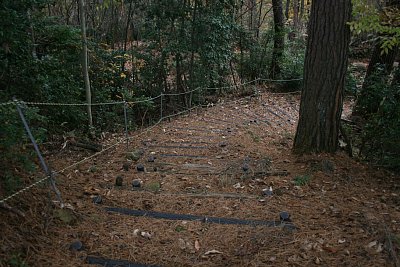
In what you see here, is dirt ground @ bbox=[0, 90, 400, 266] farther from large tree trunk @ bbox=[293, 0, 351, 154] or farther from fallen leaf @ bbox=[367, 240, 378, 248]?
large tree trunk @ bbox=[293, 0, 351, 154]

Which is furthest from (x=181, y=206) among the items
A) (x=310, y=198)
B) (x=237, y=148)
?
(x=237, y=148)

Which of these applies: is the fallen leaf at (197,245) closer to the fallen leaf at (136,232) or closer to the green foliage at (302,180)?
the fallen leaf at (136,232)

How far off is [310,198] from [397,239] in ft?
3.80

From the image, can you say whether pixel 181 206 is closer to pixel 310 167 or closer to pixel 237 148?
pixel 310 167

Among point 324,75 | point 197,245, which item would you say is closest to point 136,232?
point 197,245

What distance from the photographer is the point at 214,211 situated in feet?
12.1

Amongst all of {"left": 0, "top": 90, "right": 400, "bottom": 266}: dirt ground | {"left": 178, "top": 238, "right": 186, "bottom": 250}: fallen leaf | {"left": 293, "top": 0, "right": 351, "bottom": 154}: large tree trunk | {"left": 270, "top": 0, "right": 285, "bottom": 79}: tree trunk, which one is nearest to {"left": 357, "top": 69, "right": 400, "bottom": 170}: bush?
{"left": 0, "top": 90, "right": 400, "bottom": 266}: dirt ground

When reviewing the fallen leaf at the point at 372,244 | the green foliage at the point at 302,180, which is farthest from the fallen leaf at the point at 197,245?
the green foliage at the point at 302,180

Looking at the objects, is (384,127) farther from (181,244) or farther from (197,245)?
(181,244)

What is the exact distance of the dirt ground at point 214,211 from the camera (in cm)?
285

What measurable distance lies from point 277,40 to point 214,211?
486 inches

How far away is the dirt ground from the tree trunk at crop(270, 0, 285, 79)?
31.2 feet

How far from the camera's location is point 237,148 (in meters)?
6.17

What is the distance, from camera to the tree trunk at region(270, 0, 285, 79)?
14117mm
